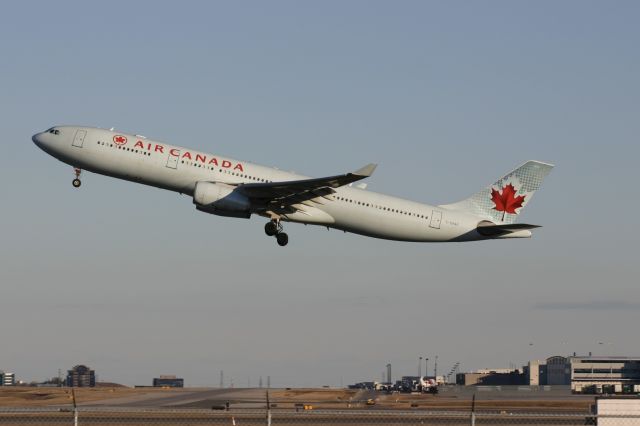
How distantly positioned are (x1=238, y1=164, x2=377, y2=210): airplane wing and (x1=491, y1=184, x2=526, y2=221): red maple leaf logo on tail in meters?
13.9

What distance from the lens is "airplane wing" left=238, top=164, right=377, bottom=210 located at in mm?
57928

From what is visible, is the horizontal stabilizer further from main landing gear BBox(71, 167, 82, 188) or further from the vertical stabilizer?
main landing gear BBox(71, 167, 82, 188)

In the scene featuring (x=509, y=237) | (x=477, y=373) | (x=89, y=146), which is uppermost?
(x=89, y=146)

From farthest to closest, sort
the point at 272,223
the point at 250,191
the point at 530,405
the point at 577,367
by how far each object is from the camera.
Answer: the point at 577,367, the point at 530,405, the point at 272,223, the point at 250,191

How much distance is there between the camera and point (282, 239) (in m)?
64.3

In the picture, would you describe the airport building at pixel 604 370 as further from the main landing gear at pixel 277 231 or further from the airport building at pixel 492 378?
the main landing gear at pixel 277 231

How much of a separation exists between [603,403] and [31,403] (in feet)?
125

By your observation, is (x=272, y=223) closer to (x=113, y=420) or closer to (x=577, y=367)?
(x=113, y=420)

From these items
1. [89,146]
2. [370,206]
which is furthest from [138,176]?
[370,206]

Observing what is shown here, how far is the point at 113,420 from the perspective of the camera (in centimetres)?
4312

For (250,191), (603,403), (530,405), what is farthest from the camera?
(530,405)

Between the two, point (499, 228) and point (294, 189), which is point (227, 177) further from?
point (499, 228)

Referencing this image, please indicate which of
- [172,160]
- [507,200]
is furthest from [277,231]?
[507,200]

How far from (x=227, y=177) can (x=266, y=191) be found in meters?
3.21
